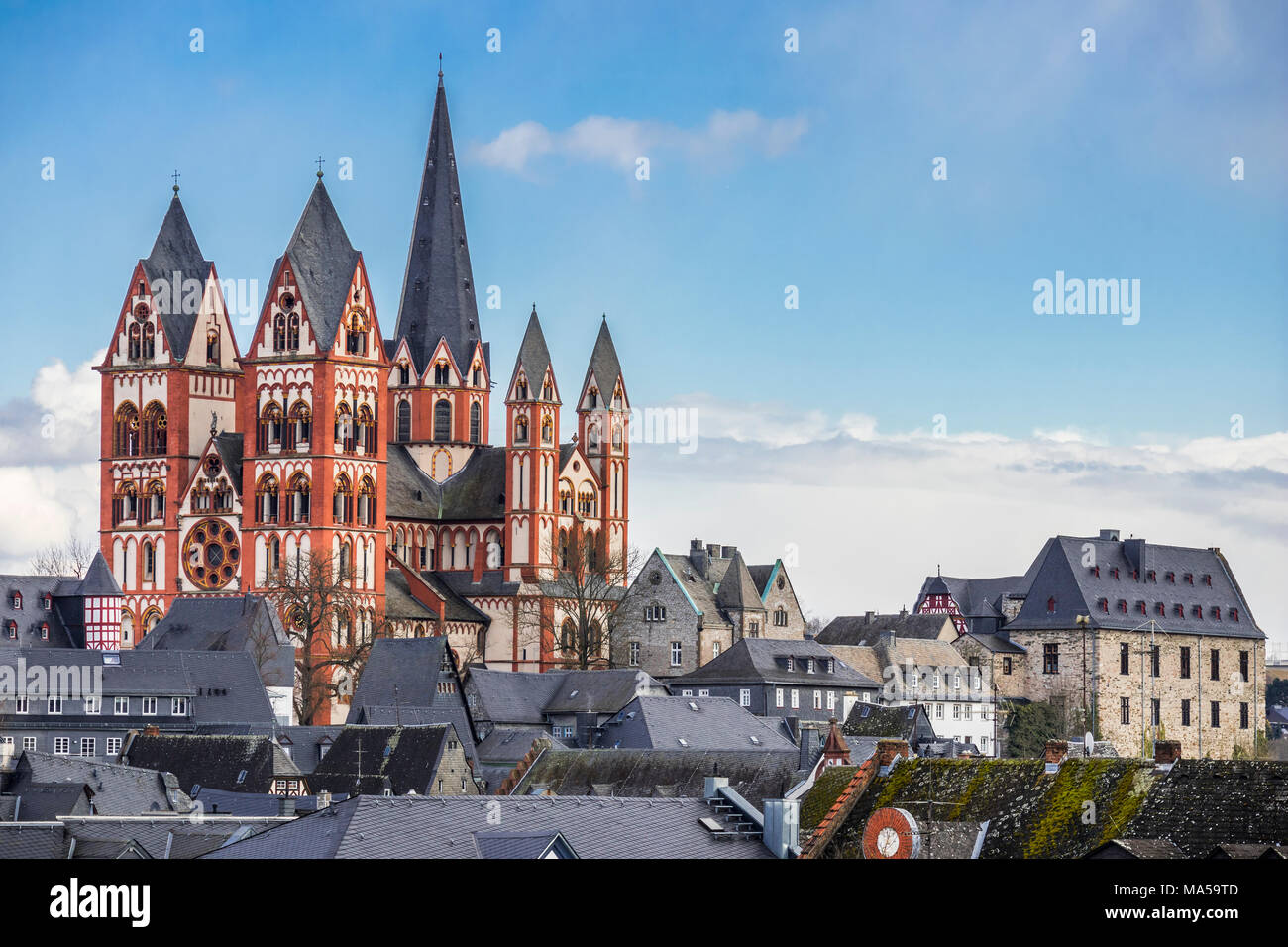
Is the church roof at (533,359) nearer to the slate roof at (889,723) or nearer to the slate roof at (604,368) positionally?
the slate roof at (604,368)

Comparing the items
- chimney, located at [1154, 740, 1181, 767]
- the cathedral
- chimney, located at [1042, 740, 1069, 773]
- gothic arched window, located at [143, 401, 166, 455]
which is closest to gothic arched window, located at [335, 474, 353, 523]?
the cathedral

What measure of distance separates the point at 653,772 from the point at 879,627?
6125 cm

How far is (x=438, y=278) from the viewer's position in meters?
120

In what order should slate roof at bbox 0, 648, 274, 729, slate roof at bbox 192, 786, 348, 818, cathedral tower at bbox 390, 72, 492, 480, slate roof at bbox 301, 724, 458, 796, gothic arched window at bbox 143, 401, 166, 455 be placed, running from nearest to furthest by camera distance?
slate roof at bbox 192, 786, 348, 818 → slate roof at bbox 301, 724, 458, 796 → slate roof at bbox 0, 648, 274, 729 → gothic arched window at bbox 143, 401, 166, 455 → cathedral tower at bbox 390, 72, 492, 480

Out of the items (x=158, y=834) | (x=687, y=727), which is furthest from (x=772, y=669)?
(x=158, y=834)

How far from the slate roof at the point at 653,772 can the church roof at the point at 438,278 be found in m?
64.8

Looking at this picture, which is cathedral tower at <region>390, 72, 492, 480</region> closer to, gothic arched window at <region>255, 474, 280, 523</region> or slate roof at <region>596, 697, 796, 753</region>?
gothic arched window at <region>255, 474, 280, 523</region>

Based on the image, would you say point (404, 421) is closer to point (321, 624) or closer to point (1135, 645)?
point (321, 624)

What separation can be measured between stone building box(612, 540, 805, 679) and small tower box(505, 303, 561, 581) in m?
6.83

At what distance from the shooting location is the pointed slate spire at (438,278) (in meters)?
120

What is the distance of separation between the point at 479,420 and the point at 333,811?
8932 centimetres

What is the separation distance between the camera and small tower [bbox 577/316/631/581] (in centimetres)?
11519
